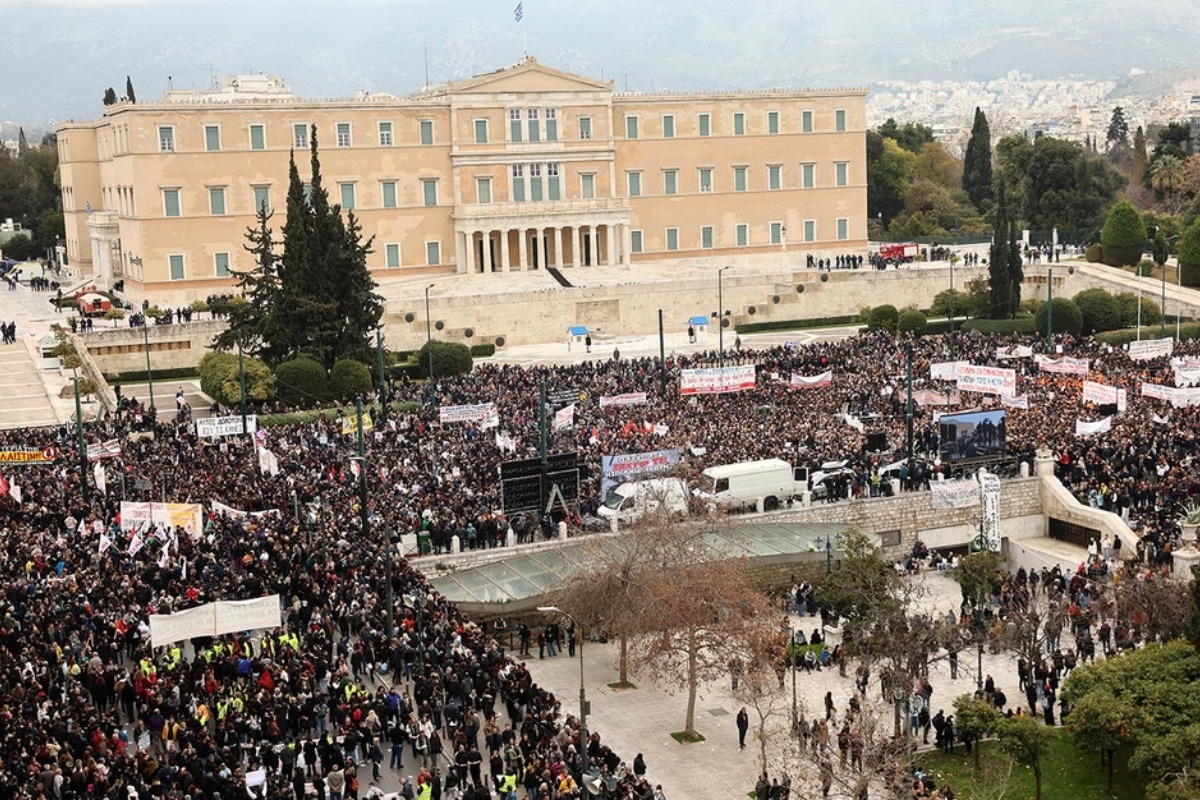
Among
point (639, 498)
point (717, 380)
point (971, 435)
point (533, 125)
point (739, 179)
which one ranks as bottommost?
point (639, 498)

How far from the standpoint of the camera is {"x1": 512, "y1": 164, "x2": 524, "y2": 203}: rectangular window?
3017 inches

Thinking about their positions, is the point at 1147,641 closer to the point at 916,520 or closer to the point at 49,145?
the point at 916,520

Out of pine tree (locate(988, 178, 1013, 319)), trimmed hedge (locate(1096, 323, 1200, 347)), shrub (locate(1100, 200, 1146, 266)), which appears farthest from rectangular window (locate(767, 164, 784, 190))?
trimmed hedge (locate(1096, 323, 1200, 347))

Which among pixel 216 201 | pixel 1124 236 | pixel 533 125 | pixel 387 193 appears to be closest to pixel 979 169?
pixel 1124 236

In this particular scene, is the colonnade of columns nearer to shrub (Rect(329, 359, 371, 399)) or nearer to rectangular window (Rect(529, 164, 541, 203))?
rectangular window (Rect(529, 164, 541, 203))

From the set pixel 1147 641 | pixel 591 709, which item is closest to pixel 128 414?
pixel 591 709

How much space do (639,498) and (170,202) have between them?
134 feet

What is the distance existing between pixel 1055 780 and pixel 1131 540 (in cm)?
1302

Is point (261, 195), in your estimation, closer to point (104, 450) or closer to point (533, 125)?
point (533, 125)

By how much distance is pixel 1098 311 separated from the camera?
6588cm

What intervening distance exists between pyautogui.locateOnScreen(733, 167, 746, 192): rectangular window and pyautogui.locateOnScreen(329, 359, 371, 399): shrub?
1321 inches

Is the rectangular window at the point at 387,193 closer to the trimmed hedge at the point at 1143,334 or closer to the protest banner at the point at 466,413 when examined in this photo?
the trimmed hedge at the point at 1143,334

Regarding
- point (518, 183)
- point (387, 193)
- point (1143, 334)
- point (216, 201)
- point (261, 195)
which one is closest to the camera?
point (1143, 334)

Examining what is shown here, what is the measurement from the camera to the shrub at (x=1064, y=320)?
64.2 m
